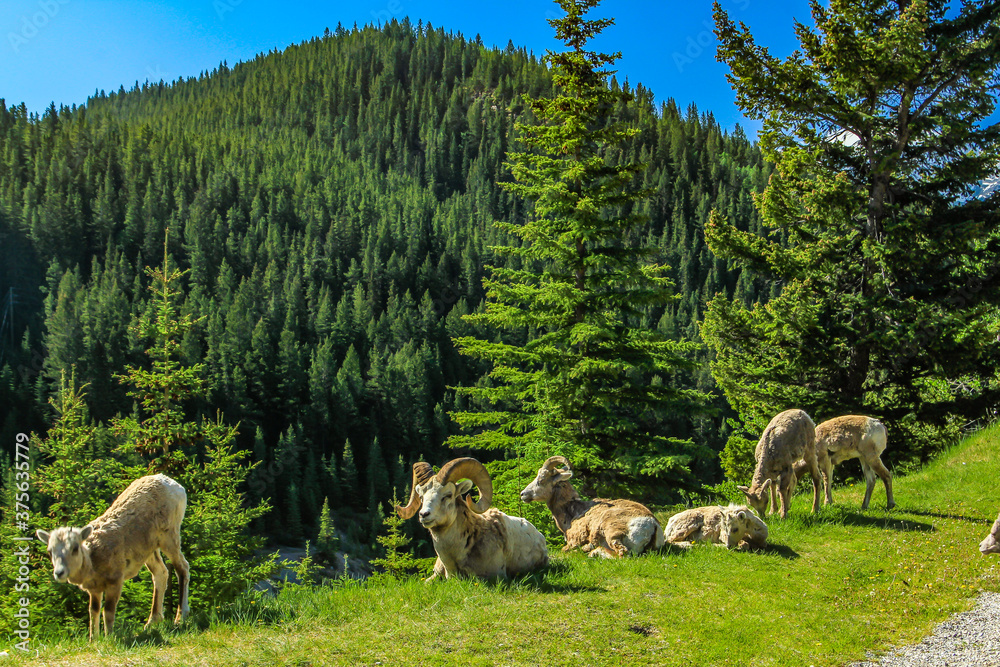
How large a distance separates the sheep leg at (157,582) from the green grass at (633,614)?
0.58m

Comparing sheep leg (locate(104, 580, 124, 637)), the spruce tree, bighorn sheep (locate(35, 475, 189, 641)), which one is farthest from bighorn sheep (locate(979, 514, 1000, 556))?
sheep leg (locate(104, 580, 124, 637))

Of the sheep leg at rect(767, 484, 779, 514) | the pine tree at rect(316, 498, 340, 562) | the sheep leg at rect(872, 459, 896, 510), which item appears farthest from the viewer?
the pine tree at rect(316, 498, 340, 562)

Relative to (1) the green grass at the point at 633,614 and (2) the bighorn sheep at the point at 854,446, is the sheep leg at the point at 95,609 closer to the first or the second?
(1) the green grass at the point at 633,614

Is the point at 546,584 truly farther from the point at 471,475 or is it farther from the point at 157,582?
the point at 157,582

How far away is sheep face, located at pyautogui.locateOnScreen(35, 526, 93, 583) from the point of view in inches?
250

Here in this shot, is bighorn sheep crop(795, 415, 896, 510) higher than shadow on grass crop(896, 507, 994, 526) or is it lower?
higher

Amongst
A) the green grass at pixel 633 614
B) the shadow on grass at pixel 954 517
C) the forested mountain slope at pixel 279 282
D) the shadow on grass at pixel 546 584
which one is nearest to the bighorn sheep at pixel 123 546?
the green grass at pixel 633 614

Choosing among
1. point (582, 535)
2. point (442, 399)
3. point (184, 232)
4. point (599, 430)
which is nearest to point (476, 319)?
point (599, 430)

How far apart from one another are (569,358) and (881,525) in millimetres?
7869

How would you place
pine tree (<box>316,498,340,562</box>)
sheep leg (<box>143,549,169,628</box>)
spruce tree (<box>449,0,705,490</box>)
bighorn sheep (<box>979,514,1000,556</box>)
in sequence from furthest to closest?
pine tree (<box>316,498,340,562</box>) → spruce tree (<box>449,0,705,490</box>) → bighorn sheep (<box>979,514,1000,556</box>) → sheep leg (<box>143,549,169,628</box>)

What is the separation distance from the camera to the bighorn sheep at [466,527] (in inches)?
304

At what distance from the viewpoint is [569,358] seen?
16.3 meters

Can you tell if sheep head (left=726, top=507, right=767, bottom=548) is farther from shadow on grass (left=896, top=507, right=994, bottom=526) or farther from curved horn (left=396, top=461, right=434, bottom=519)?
curved horn (left=396, top=461, right=434, bottom=519)

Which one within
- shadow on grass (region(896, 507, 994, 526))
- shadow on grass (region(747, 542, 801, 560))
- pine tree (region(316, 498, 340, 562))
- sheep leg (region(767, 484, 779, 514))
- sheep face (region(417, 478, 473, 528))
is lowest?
pine tree (region(316, 498, 340, 562))
